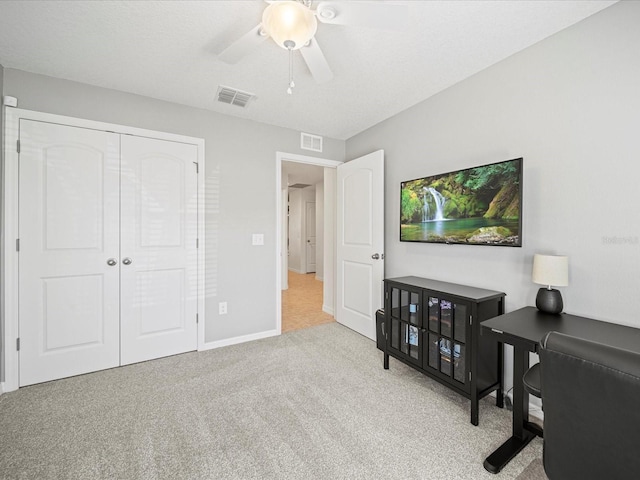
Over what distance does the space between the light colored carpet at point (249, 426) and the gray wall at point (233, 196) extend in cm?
68

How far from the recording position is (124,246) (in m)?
2.49

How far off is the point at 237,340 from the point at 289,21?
2855 mm

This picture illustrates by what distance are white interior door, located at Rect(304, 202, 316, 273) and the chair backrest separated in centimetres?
734

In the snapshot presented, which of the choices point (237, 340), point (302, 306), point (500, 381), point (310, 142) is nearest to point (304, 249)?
point (302, 306)

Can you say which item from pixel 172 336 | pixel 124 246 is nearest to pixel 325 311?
pixel 172 336

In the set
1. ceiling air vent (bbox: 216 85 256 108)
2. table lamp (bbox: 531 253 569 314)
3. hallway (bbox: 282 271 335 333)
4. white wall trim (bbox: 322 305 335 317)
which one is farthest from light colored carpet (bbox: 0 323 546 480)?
ceiling air vent (bbox: 216 85 256 108)

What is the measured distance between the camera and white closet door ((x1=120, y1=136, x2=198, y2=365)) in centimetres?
251

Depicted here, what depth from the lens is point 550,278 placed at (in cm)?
161

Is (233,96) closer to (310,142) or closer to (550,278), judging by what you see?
(310,142)

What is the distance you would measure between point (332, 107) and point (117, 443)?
306cm

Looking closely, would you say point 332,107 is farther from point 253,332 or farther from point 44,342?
point 44,342

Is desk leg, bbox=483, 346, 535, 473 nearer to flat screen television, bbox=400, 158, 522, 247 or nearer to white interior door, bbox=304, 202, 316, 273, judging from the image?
flat screen television, bbox=400, 158, 522, 247

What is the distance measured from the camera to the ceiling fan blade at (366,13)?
1169 mm

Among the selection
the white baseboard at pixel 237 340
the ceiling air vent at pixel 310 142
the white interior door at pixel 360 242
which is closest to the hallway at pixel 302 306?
the white baseboard at pixel 237 340
